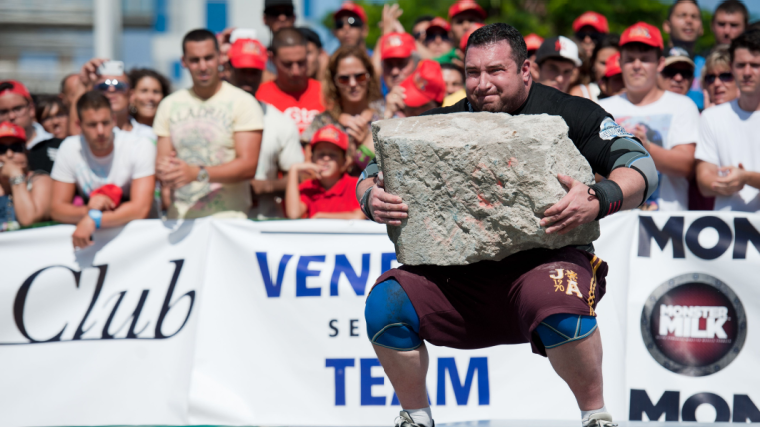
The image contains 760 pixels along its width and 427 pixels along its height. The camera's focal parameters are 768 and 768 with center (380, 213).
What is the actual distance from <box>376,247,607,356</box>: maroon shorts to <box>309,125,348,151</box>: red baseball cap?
215 centimetres

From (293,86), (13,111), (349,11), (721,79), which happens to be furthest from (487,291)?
(13,111)

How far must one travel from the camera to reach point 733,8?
21.2 feet

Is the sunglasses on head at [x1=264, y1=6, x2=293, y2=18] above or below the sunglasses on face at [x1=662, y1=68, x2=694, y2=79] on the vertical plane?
above

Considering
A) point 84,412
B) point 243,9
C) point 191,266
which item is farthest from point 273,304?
point 243,9

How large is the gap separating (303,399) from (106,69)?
318cm

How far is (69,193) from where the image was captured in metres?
5.16

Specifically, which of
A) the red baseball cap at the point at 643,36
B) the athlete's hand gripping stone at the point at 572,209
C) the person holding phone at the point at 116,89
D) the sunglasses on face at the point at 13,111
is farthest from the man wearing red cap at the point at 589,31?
the sunglasses on face at the point at 13,111

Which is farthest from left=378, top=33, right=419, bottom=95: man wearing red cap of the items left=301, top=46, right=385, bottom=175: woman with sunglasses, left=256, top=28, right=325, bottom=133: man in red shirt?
left=256, top=28, right=325, bottom=133: man in red shirt

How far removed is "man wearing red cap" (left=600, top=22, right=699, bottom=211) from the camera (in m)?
5.02

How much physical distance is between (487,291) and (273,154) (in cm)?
282

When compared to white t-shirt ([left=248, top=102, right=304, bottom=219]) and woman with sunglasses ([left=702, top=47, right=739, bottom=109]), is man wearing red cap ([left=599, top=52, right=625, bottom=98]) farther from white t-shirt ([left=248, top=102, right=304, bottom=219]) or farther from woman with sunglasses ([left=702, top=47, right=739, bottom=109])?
white t-shirt ([left=248, top=102, right=304, bottom=219])

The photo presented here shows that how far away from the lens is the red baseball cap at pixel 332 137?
5215 mm

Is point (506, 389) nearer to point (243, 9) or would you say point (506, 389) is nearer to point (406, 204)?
point (406, 204)

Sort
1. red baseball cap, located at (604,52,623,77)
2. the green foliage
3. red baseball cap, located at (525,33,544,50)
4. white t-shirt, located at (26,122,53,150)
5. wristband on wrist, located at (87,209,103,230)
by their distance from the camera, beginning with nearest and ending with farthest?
wristband on wrist, located at (87,209,103,230)
red baseball cap, located at (604,52,623,77)
red baseball cap, located at (525,33,544,50)
white t-shirt, located at (26,122,53,150)
the green foliage
